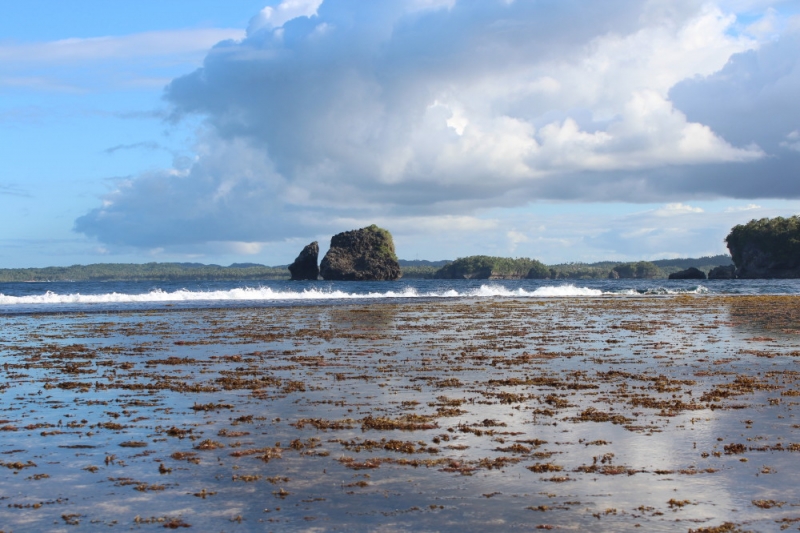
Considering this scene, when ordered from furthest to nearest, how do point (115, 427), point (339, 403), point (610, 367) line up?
point (610, 367) < point (339, 403) < point (115, 427)

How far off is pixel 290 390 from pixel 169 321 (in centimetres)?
3313

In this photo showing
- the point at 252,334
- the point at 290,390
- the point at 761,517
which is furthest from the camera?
the point at 252,334

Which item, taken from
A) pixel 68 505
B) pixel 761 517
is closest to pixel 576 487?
pixel 761 517

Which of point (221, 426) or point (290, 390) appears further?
point (290, 390)

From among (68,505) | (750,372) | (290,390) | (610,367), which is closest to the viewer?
(68,505)

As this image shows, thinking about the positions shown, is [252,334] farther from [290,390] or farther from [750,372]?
[750,372]

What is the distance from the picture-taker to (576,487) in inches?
449

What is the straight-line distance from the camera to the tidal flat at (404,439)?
410 inches

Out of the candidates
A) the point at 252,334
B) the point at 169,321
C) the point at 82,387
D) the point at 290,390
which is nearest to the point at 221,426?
the point at 290,390

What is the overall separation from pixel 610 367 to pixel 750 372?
443 cm

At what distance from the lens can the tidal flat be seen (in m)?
10.4

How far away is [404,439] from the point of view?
14570 mm

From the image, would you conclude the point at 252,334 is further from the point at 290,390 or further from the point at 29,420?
the point at 29,420

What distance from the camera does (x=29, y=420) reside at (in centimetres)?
1698
